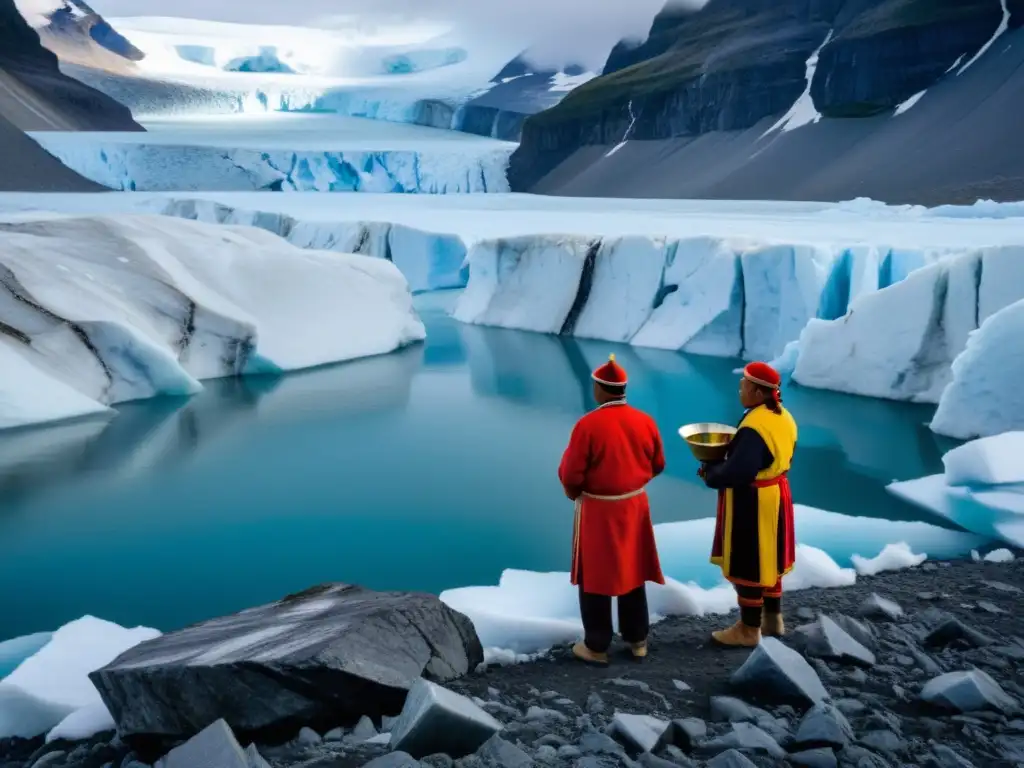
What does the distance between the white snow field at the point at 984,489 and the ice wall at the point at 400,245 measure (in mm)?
9470

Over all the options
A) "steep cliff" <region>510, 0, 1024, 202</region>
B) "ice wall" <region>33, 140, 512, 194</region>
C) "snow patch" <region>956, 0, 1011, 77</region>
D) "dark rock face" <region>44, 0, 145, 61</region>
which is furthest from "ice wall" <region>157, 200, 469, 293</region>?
"dark rock face" <region>44, 0, 145, 61</region>

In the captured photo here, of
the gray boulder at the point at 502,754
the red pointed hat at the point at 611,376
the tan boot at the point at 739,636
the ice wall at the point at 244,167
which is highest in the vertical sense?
the ice wall at the point at 244,167

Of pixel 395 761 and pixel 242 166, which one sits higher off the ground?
pixel 242 166

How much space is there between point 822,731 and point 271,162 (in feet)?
94.3

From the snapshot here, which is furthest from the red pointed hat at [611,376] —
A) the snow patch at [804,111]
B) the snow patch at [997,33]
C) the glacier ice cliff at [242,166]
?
the snow patch at [804,111]

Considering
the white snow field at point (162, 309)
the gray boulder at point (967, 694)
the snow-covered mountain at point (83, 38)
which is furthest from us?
the snow-covered mountain at point (83, 38)

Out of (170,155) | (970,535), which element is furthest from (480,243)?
(170,155)

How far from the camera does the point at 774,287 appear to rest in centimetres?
883

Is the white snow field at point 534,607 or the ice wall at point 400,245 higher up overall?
the ice wall at point 400,245

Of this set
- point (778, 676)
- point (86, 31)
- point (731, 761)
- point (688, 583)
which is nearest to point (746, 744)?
point (731, 761)

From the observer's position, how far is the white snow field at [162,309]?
6.95 meters

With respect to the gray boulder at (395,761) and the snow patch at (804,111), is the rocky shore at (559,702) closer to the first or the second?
the gray boulder at (395,761)

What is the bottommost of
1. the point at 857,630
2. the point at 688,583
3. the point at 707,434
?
the point at 688,583

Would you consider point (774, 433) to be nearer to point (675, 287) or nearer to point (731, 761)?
point (731, 761)
